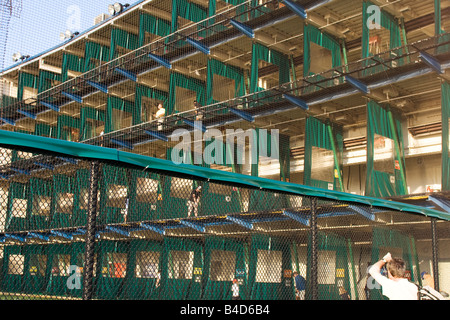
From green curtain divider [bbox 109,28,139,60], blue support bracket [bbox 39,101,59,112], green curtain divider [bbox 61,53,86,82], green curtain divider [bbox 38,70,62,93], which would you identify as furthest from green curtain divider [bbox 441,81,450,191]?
green curtain divider [bbox 38,70,62,93]

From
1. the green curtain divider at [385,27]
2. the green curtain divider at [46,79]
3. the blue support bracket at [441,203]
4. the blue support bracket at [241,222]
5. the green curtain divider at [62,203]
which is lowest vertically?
the green curtain divider at [62,203]

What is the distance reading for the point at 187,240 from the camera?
72.4 ft

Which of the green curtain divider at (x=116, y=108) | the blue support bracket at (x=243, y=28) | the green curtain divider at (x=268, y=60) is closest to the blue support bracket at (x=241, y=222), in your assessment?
the green curtain divider at (x=268, y=60)

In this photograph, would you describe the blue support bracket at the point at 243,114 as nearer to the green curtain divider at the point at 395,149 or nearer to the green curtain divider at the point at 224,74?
the green curtain divider at the point at 224,74

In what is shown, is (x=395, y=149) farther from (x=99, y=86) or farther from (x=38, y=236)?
(x=99, y=86)

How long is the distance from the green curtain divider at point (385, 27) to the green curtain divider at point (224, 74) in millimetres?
7792

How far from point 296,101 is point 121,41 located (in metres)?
13.9

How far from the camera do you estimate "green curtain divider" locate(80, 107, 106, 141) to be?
111 ft

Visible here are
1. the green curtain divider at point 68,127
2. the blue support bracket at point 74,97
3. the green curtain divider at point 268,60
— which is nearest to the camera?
the green curtain divider at point 268,60

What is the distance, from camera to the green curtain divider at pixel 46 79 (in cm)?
3591
